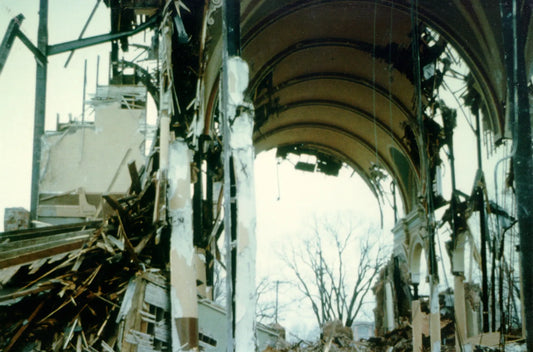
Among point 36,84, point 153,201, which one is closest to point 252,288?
point 153,201

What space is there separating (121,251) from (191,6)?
3771 millimetres

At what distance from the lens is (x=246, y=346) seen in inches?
178

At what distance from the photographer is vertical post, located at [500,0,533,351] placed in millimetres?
5176

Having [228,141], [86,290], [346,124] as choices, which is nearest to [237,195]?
[228,141]

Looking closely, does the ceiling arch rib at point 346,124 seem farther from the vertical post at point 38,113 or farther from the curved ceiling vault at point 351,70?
the vertical post at point 38,113

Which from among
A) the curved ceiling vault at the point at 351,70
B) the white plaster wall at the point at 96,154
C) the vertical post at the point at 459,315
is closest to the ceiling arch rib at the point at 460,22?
the curved ceiling vault at the point at 351,70

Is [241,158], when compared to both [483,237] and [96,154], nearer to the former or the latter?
[483,237]

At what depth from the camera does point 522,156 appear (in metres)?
5.34

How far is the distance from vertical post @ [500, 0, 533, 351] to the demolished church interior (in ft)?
0.06

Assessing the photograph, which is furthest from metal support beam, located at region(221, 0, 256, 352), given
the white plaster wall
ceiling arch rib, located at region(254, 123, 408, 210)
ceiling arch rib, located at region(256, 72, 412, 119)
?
the white plaster wall

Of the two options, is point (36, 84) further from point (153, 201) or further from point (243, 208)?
point (243, 208)

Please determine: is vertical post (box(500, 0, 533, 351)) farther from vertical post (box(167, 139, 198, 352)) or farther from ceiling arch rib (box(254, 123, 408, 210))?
ceiling arch rib (box(254, 123, 408, 210))

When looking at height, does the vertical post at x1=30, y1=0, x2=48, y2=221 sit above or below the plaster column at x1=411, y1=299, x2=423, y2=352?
above

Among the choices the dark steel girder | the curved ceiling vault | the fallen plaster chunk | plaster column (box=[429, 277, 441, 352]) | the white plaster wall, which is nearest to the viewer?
the fallen plaster chunk
